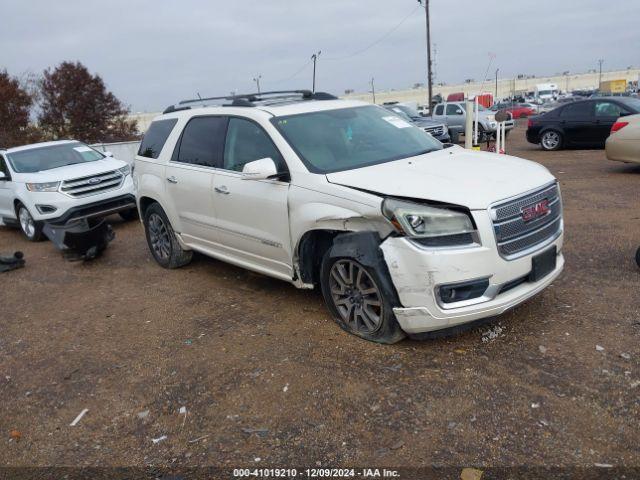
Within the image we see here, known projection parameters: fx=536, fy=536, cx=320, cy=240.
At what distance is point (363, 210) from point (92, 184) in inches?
275

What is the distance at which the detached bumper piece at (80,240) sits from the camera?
7176 millimetres

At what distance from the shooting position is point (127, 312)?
211 inches

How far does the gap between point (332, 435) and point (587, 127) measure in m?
14.3

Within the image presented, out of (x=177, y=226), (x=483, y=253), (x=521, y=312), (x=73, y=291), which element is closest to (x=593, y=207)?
(x=521, y=312)

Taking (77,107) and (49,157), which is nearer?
(49,157)

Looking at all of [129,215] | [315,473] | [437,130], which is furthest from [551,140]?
[315,473]

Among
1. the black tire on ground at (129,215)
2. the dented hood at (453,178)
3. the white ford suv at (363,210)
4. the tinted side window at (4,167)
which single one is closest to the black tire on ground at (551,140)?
the black tire on ground at (129,215)

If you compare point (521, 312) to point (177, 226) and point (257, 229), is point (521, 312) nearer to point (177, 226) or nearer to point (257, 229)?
point (257, 229)

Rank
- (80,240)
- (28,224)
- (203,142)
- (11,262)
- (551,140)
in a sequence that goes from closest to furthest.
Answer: (203,142) < (80,240) < (11,262) < (28,224) < (551,140)

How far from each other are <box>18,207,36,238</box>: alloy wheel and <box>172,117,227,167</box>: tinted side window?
16.3ft

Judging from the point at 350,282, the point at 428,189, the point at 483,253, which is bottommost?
the point at 350,282

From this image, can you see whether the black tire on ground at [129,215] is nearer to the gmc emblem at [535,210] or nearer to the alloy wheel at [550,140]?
the gmc emblem at [535,210]

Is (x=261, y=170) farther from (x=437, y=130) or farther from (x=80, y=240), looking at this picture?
(x=437, y=130)

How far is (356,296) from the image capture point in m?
4.08
